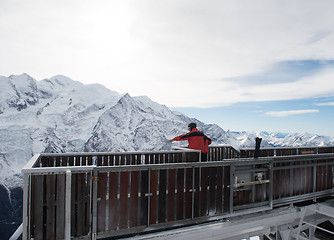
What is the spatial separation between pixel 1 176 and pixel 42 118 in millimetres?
62815

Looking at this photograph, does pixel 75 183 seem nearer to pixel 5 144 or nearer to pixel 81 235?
pixel 81 235

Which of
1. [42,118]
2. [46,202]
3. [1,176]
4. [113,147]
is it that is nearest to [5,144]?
[1,176]

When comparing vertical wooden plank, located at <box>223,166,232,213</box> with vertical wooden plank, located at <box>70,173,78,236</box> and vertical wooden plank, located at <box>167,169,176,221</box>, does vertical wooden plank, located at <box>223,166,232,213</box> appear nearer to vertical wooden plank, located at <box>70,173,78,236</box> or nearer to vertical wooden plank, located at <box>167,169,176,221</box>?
vertical wooden plank, located at <box>167,169,176,221</box>

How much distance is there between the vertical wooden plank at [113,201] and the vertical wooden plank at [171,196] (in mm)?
1253

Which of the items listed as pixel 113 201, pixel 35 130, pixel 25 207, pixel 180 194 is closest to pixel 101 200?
pixel 113 201

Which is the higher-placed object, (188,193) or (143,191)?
(143,191)

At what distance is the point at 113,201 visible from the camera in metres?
4.86

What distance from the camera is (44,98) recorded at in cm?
19612

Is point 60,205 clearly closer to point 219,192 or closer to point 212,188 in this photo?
point 212,188

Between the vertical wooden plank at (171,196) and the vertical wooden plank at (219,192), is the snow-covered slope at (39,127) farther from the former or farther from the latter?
the vertical wooden plank at (219,192)

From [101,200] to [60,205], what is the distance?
2.51 ft

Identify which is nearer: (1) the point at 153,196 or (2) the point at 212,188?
(1) the point at 153,196

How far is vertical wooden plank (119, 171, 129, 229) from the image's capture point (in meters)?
4.96

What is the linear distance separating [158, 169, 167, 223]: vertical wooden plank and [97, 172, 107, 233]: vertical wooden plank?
1.27m
